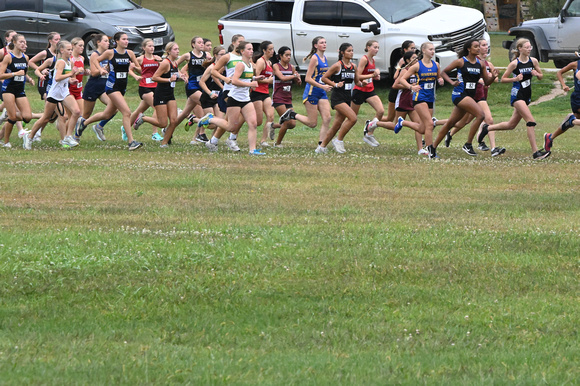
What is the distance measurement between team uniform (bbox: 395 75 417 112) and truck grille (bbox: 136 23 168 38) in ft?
37.2

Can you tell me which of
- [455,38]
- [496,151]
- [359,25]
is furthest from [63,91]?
[455,38]

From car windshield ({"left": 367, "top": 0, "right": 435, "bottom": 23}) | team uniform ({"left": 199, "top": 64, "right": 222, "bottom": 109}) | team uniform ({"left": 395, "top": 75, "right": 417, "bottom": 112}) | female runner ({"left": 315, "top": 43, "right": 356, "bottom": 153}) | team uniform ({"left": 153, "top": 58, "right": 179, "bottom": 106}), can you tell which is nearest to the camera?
female runner ({"left": 315, "top": 43, "right": 356, "bottom": 153})

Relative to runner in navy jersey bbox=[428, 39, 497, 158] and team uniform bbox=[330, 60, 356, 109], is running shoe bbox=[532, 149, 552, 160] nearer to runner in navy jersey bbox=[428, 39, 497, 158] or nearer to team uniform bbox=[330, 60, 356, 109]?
runner in navy jersey bbox=[428, 39, 497, 158]

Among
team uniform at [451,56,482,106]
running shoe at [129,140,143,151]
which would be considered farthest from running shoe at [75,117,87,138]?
team uniform at [451,56,482,106]

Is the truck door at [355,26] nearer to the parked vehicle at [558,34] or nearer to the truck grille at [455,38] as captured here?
the truck grille at [455,38]

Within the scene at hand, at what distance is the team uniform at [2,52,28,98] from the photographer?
1593cm

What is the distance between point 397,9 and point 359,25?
1.07 metres

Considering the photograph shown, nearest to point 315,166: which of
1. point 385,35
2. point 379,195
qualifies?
point 379,195

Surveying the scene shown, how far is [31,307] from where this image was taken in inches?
263

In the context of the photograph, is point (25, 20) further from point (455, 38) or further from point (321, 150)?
point (321, 150)

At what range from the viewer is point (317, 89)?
53.2 feet

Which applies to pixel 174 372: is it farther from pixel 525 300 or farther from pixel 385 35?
pixel 385 35

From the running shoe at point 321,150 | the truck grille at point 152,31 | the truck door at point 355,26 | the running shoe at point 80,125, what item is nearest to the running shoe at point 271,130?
the running shoe at point 321,150

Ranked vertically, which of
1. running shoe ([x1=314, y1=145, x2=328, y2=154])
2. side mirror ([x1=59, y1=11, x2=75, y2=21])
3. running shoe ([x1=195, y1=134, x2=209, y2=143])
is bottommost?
running shoe ([x1=195, y1=134, x2=209, y2=143])
